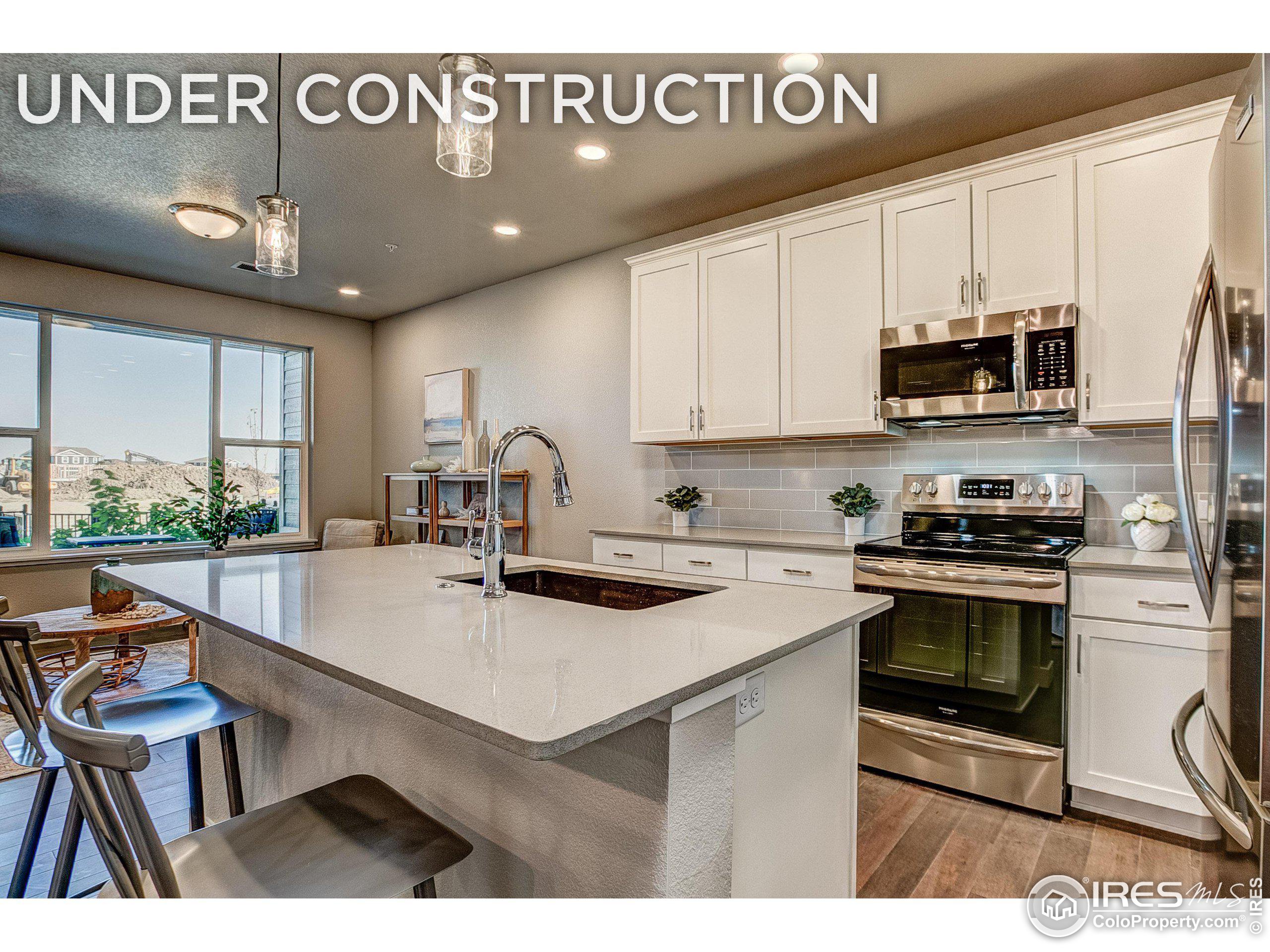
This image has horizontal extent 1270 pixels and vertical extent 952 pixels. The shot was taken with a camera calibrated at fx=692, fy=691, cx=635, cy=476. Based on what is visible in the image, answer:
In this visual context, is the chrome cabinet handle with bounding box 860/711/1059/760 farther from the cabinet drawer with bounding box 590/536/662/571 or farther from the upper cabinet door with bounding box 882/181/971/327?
the upper cabinet door with bounding box 882/181/971/327

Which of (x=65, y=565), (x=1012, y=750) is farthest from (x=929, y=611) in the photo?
(x=65, y=565)

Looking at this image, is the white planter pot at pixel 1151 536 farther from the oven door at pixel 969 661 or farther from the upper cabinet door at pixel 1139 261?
the oven door at pixel 969 661

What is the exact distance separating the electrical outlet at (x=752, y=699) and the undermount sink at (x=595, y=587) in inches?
17.8

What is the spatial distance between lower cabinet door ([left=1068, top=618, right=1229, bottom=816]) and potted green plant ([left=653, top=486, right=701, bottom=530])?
1.96m

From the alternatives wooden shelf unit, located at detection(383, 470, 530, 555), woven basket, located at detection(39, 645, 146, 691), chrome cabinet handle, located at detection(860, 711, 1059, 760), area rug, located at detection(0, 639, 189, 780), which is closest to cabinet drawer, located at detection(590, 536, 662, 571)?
wooden shelf unit, located at detection(383, 470, 530, 555)

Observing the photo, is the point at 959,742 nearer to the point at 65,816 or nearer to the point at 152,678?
the point at 65,816

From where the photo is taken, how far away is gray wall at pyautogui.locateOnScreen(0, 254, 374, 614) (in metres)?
4.49

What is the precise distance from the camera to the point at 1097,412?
2449mm

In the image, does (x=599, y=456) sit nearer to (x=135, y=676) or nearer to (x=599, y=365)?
(x=599, y=365)

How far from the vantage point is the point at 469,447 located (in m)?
5.28

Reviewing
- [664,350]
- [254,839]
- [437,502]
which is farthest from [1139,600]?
[437,502]

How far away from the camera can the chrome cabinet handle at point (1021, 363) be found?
252cm

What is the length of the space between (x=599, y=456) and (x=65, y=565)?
3.66m

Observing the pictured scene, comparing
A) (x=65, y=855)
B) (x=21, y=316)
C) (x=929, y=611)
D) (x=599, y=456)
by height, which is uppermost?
(x=21, y=316)
